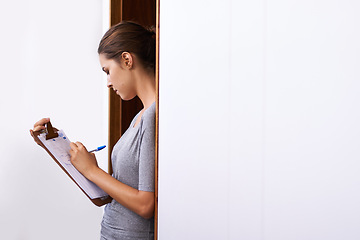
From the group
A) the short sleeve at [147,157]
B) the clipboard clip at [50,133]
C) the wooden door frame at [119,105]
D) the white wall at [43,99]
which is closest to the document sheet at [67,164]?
the clipboard clip at [50,133]

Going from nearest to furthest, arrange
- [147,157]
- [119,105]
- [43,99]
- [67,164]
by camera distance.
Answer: [147,157] < [67,164] < [119,105] < [43,99]

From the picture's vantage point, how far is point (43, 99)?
87.5 inches

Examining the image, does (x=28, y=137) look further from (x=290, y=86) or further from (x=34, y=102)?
(x=290, y=86)

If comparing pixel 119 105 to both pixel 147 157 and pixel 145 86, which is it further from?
pixel 147 157

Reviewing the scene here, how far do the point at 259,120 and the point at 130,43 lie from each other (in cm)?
65

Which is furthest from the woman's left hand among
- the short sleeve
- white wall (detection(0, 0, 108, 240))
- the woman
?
white wall (detection(0, 0, 108, 240))

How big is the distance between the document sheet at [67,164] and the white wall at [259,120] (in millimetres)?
295

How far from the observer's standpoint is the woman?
3.64 ft

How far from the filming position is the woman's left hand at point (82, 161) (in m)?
1.21

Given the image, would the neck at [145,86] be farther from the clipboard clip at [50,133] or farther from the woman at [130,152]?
the clipboard clip at [50,133]

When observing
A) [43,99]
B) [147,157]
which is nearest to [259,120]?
[147,157]

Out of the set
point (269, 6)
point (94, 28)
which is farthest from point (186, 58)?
point (94, 28)

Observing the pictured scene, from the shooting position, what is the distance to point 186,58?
3.20 feet

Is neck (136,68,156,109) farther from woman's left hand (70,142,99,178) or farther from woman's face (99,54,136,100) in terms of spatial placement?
woman's left hand (70,142,99,178)
